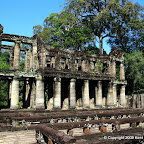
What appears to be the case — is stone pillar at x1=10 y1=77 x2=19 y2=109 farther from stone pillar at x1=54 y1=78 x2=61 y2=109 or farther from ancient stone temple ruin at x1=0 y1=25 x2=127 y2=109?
stone pillar at x1=54 y1=78 x2=61 y2=109

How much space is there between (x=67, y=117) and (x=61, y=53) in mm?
15656

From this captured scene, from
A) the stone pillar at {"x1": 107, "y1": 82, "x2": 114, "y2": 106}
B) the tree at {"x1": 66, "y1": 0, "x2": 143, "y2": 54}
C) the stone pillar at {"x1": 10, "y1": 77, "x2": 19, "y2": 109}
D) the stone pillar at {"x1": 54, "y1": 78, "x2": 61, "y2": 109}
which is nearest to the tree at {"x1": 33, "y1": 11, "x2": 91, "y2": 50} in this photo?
the tree at {"x1": 66, "y1": 0, "x2": 143, "y2": 54}

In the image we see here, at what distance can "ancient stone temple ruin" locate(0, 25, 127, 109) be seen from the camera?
939 inches

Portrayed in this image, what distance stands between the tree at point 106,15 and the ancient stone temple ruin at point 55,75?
32.9 feet

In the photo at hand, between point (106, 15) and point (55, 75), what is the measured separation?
20.8 metres

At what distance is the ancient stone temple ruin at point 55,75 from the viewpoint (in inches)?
939

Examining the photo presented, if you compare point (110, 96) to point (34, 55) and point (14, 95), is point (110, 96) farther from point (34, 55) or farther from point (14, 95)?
point (14, 95)

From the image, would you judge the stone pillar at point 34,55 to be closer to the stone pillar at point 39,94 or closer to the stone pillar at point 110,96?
the stone pillar at point 39,94

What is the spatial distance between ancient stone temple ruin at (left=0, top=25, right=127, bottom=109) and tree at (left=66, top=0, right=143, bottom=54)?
10031 millimetres

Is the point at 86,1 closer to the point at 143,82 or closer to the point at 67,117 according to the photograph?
the point at 143,82

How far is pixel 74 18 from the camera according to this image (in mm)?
40875

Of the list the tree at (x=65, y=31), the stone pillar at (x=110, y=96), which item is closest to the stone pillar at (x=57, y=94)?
the stone pillar at (x=110, y=96)

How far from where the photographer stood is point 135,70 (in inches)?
1507

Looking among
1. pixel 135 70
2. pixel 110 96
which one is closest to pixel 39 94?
pixel 110 96
